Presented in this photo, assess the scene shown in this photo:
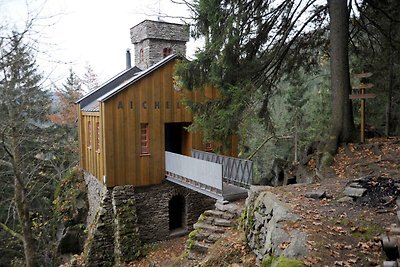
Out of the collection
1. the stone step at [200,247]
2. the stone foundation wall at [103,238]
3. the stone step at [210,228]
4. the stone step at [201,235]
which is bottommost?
the stone foundation wall at [103,238]

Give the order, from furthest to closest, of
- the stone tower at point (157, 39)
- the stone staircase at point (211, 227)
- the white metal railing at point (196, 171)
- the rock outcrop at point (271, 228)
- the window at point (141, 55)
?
the window at point (141, 55), the stone tower at point (157, 39), the white metal railing at point (196, 171), the stone staircase at point (211, 227), the rock outcrop at point (271, 228)

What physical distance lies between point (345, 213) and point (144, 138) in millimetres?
8891

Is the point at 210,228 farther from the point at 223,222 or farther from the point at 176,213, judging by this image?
the point at 176,213

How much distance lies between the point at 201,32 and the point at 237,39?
1211 mm

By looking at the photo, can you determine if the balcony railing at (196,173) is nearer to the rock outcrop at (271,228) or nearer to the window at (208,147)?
the window at (208,147)

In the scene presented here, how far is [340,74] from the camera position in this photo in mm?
9016

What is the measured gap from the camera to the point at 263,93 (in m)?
9.70

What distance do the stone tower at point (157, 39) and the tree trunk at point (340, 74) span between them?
7380mm

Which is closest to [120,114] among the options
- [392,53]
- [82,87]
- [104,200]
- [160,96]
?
[160,96]

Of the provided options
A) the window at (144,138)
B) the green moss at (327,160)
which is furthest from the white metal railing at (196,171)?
the green moss at (327,160)

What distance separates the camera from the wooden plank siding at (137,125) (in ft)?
39.4

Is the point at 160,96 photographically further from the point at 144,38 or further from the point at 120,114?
the point at 144,38

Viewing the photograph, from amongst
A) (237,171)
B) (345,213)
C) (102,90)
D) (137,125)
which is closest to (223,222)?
(237,171)

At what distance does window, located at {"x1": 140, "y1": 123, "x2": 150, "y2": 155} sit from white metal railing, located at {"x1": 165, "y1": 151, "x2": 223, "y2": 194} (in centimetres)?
81
